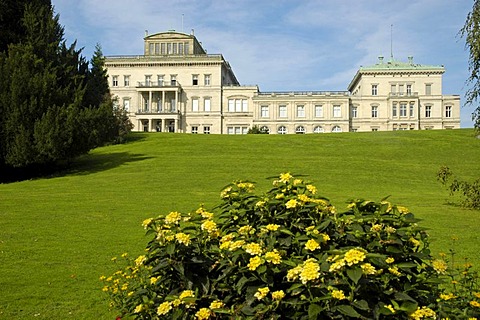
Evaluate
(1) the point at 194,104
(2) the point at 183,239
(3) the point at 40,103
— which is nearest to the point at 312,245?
(2) the point at 183,239

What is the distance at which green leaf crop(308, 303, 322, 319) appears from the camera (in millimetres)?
2882

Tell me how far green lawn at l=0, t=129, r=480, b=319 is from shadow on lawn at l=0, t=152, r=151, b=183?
0.49 feet

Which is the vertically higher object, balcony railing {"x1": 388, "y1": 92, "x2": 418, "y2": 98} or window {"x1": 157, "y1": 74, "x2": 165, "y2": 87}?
window {"x1": 157, "y1": 74, "x2": 165, "y2": 87}

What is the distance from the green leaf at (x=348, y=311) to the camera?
2840mm

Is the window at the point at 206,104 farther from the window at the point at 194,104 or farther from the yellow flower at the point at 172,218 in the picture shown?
the yellow flower at the point at 172,218

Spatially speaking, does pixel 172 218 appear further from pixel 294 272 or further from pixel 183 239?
pixel 294 272

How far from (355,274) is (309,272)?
0.93 feet

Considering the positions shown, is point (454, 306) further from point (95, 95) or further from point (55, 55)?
point (95, 95)

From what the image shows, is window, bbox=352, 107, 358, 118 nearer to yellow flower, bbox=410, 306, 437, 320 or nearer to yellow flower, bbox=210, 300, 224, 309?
yellow flower, bbox=410, 306, 437, 320

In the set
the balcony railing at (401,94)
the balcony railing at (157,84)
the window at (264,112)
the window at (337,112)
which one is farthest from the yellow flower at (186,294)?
the balcony railing at (401,94)

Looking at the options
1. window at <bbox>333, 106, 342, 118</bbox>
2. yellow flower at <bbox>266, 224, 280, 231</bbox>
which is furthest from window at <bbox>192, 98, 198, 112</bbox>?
yellow flower at <bbox>266, 224, 280, 231</bbox>

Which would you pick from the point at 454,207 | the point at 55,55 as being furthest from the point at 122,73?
the point at 454,207

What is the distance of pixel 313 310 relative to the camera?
291 cm

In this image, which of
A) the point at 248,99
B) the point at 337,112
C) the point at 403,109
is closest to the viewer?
the point at 337,112
